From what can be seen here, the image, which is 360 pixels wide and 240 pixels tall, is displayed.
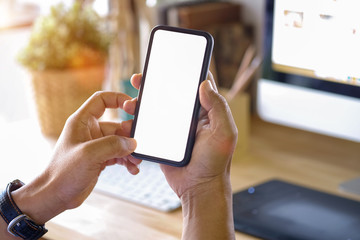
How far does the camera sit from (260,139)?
137cm

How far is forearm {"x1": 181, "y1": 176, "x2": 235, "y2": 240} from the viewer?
795mm

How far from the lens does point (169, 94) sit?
0.87m

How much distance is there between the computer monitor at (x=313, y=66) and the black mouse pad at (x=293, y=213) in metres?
0.13

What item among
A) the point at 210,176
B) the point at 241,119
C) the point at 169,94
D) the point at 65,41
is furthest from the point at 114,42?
the point at 210,176

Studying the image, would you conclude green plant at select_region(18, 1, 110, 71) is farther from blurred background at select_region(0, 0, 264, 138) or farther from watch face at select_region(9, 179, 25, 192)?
watch face at select_region(9, 179, 25, 192)

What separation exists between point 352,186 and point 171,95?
0.43 meters

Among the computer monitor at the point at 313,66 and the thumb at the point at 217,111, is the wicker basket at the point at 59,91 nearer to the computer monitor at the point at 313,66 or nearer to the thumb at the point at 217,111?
the computer monitor at the point at 313,66

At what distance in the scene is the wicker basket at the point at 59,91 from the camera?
1331mm

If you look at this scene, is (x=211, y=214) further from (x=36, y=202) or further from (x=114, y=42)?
(x=114, y=42)

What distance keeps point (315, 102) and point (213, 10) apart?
0.48m

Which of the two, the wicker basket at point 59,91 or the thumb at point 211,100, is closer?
the thumb at point 211,100

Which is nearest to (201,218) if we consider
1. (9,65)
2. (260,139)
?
(260,139)

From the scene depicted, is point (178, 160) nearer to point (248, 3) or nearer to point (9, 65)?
point (248, 3)

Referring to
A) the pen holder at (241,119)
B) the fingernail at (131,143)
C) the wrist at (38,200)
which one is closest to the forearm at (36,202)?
the wrist at (38,200)
